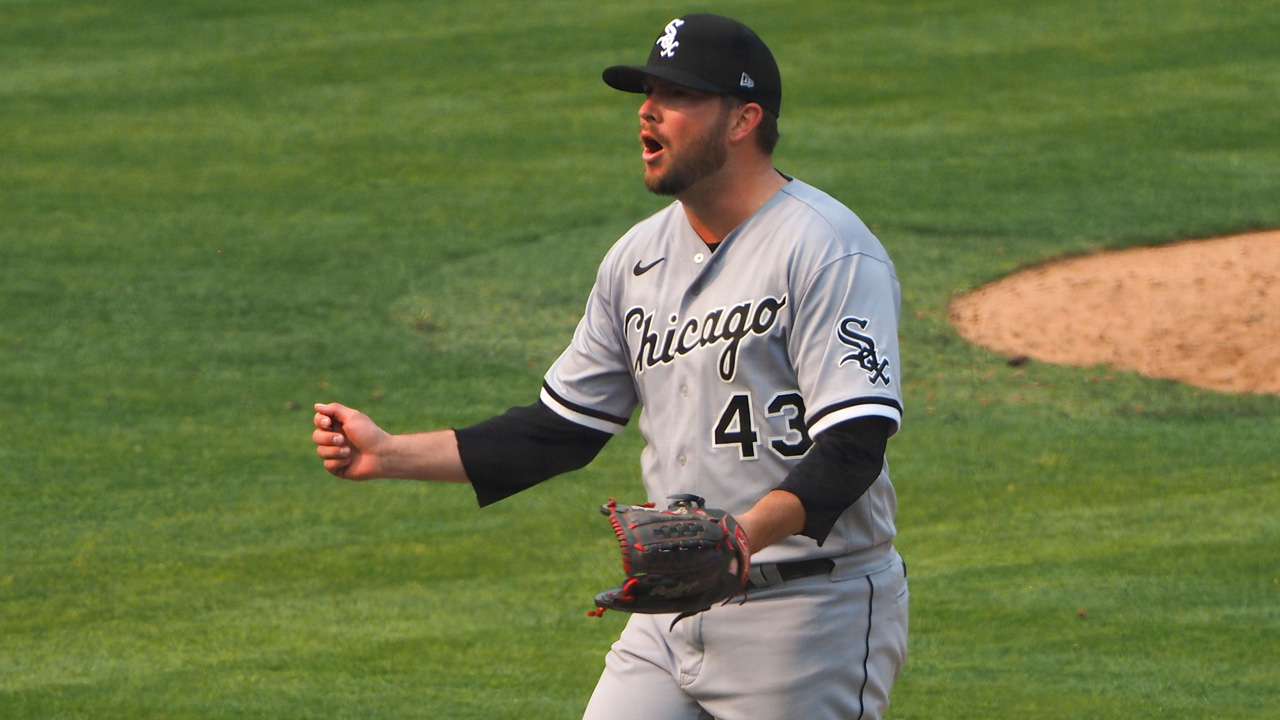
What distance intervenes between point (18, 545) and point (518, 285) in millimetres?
4185

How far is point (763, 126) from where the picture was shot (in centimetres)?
350

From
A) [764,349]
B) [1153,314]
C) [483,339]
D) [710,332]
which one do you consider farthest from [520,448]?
[1153,314]

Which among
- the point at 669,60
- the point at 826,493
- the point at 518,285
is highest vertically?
the point at 669,60

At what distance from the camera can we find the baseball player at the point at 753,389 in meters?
3.27

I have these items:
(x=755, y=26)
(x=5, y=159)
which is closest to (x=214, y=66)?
(x=5, y=159)

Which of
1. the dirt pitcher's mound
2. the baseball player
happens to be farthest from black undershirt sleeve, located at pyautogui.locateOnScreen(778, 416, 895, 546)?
the dirt pitcher's mound

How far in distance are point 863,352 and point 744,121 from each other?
1.85 feet

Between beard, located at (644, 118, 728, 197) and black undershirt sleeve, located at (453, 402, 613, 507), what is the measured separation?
24.9 inches

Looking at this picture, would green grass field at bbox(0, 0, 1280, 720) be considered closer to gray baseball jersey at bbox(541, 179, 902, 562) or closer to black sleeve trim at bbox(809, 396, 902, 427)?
gray baseball jersey at bbox(541, 179, 902, 562)

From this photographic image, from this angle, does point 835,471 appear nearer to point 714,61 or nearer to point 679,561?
point 679,561

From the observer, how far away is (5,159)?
13.2 meters

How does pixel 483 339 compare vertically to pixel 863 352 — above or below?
below

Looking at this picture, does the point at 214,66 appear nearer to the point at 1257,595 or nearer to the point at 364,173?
the point at 364,173

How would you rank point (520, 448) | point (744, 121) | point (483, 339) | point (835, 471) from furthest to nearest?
point (483, 339), point (520, 448), point (744, 121), point (835, 471)
